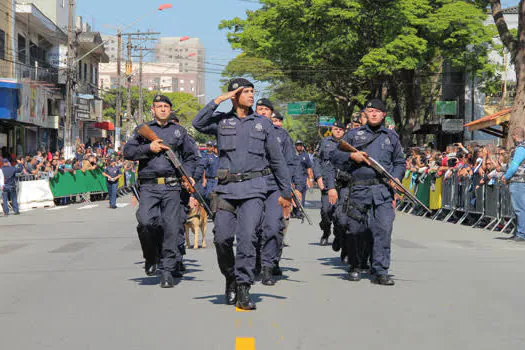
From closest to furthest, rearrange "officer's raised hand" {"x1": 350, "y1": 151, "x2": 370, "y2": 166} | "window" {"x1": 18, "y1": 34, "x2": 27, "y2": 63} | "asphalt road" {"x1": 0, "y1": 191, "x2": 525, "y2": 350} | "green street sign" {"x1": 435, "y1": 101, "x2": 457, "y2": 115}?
"asphalt road" {"x1": 0, "y1": 191, "x2": 525, "y2": 350}, "officer's raised hand" {"x1": 350, "y1": 151, "x2": 370, "y2": 166}, "window" {"x1": 18, "y1": 34, "x2": 27, "y2": 63}, "green street sign" {"x1": 435, "y1": 101, "x2": 457, "y2": 115}

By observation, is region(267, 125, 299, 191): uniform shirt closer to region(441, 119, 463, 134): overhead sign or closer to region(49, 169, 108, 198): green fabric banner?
region(49, 169, 108, 198): green fabric banner

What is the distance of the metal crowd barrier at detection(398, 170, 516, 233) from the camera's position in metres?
17.3

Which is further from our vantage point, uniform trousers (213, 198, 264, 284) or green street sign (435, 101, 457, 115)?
green street sign (435, 101, 457, 115)

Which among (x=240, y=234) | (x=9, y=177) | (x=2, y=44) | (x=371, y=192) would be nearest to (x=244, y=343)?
(x=240, y=234)

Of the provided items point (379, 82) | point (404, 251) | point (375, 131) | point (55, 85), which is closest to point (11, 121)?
point (55, 85)

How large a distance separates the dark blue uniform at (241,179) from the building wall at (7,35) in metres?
33.0

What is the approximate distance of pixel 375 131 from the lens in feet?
31.2

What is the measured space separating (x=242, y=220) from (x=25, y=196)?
21025mm

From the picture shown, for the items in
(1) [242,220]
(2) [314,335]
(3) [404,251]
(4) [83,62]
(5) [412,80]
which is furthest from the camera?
(4) [83,62]

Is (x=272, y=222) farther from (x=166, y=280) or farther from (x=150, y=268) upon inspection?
(x=150, y=268)

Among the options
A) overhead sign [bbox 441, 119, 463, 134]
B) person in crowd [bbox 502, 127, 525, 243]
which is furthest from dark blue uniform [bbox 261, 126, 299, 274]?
overhead sign [bbox 441, 119, 463, 134]

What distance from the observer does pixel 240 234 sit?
7332 millimetres

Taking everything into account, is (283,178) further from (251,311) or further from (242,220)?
(251,311)

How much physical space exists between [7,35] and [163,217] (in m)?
33.1
